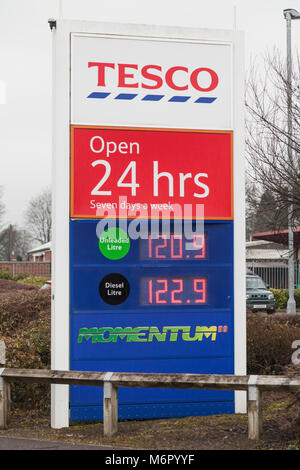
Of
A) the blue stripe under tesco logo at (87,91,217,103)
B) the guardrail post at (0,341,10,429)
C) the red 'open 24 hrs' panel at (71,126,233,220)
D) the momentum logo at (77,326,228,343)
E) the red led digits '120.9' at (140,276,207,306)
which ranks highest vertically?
the blue stripe under tesco logo at (87,91,217,103)

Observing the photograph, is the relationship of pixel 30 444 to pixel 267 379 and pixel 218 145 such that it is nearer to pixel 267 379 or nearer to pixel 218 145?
pixel 267 379

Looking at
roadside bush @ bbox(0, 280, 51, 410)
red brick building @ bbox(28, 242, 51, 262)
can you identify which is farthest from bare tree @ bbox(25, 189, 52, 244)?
roadside bush @ bbox(0, 280, 51, 410)

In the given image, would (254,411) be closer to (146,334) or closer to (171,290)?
(146,334)

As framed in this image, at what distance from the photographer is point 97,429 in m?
7.64

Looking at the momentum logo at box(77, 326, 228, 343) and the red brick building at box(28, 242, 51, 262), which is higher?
the red brick building at box(28, 242, 51, 262)

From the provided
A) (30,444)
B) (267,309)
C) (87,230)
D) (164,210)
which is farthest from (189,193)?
(267,309)

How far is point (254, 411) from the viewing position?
6.79 m

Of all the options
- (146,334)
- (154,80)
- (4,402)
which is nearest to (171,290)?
(146,334)

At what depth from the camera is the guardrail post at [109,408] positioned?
7.19m

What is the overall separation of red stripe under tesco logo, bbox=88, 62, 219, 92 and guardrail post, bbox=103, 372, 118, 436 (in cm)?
344

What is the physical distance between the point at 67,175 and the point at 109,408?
2.69 m

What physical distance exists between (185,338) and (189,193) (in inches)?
68.1

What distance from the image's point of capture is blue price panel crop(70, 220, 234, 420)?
7.95 meters

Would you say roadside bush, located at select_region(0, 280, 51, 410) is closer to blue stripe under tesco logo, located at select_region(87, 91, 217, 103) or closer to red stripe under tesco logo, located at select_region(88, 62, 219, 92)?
blue stripe under tesco logo, located at select_region(87, 91, 217, 103)
